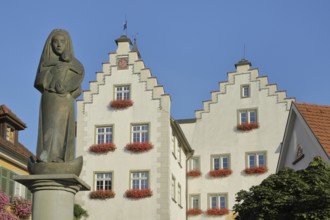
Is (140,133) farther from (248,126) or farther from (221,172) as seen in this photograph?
(248,126)

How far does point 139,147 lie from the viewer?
133ft

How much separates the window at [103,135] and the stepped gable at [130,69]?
2021 millimetres

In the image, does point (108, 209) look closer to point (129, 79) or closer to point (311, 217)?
point (129, 79)

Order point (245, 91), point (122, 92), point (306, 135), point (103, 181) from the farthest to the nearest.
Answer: point (245, 91), point (122, 92), point (103, 181), point (306, 135)

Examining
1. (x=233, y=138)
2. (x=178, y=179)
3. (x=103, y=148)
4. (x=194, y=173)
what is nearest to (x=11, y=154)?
(x=103, y=148)

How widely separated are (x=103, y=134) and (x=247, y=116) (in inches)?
395

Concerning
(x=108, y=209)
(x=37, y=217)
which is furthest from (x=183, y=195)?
(x=37, y=217)

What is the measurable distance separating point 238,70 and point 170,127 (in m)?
7.71

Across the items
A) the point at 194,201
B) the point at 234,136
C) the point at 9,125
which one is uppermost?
the point at 234,136

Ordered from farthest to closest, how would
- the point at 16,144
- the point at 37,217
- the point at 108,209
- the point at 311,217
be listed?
1. the point at 108,209
2. the point at 16,144
3. the point at 311,217
4. the point at 37,217

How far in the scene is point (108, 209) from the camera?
131 ft

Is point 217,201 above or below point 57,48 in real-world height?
above

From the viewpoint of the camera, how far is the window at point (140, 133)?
4122cm

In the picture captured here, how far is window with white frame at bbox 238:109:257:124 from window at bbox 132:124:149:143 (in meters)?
7.45
